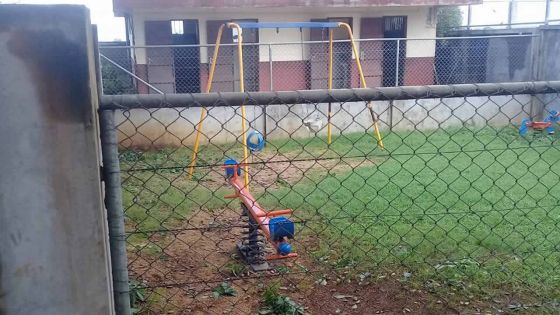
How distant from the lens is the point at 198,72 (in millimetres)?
12133

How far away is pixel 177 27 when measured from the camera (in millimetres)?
12633

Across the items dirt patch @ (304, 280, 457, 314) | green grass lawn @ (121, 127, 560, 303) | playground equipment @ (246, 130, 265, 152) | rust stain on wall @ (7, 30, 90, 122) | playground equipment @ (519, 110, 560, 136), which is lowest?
dirt patch @ (304, 280, 457, 314)

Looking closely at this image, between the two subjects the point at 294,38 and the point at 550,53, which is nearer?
the point at 550,53

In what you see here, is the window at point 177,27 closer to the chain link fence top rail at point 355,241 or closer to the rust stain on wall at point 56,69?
the chain link fence top rail at point 355,241

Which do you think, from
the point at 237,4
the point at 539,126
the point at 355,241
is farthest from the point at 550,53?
the point at 355,241

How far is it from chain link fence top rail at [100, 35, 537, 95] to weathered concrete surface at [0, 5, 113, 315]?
9930 millimetres

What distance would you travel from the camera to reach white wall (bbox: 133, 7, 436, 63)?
12320 millimetres

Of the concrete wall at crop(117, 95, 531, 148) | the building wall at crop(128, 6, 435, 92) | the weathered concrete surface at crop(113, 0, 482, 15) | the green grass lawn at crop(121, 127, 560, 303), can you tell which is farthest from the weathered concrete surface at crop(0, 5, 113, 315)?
the building wall at crop(128, 6, 435, 92)

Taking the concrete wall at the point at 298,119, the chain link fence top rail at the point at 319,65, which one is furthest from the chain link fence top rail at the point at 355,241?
the chain link fence top rail at the point at 319,65

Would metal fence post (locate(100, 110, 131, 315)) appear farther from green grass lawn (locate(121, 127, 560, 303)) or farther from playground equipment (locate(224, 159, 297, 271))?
playground equipment (locate(224, 159, 297, 271))

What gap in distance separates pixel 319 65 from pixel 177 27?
334cm

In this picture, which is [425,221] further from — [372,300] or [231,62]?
[231,62]

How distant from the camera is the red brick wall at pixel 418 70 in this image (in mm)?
13227

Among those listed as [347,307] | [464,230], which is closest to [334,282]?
[347,307]
